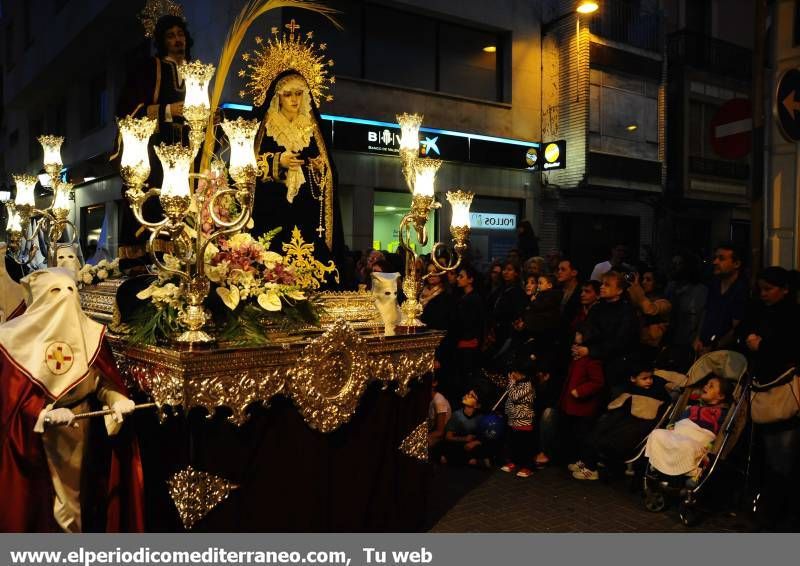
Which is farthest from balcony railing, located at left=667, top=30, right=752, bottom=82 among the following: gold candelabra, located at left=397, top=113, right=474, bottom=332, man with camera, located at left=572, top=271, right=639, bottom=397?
gold candelabra, located at left=397, top=113, right=474, bottom=332

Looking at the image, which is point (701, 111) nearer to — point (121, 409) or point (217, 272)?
point (217, 272)

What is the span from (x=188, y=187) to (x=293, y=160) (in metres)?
1.64

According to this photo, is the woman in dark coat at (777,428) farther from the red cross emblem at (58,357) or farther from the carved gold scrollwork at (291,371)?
the red cross emblem at (58,357)

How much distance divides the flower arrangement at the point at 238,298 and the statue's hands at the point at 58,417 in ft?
2.03

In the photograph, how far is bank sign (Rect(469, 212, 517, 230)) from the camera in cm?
1445

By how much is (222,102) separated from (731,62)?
15.6 m

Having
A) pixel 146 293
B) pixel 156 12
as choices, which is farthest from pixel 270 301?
pixel 156 12

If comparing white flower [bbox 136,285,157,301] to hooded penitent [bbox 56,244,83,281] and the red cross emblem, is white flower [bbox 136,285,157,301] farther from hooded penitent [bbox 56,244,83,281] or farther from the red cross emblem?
hooded penitent [bbox 56,244,83,281]

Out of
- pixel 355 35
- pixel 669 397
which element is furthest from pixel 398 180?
pixel 669 397

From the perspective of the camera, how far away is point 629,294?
705 cm

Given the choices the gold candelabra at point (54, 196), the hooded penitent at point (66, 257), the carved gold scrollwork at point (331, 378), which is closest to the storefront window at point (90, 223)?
the gold candelabra at point (54, 196)

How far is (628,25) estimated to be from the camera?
16047mm

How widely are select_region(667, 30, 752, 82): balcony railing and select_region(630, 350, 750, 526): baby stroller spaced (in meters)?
15.0

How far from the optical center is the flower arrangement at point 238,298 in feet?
12.3
